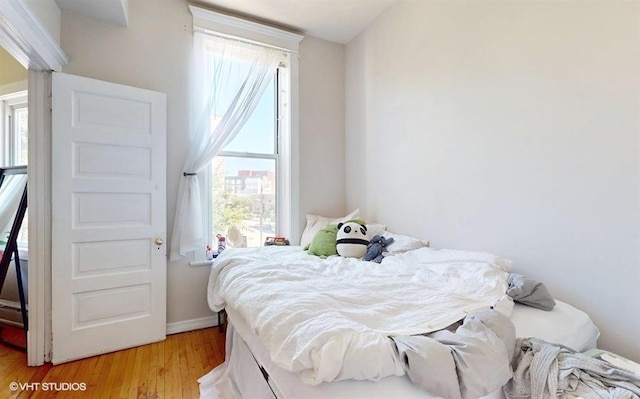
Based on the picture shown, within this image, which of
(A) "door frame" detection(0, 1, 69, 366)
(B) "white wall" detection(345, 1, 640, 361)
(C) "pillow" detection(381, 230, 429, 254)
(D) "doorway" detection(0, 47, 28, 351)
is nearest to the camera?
(B) "white wall" detection(345, 1, 640, 361)

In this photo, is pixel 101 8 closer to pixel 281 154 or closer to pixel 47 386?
pixel 281 154

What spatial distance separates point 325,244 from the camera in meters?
2.44

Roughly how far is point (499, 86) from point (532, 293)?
48.4 inches

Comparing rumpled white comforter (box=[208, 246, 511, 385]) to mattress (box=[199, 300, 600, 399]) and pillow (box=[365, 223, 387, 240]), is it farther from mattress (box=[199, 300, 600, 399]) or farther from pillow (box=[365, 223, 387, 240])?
pillow (box=[365, 223, 387, 240])

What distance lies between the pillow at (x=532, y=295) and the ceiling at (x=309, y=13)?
250cm

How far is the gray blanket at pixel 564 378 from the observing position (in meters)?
0.88

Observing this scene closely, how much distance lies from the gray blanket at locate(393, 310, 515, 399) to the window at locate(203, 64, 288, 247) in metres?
2.23

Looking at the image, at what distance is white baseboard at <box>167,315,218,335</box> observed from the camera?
250cm

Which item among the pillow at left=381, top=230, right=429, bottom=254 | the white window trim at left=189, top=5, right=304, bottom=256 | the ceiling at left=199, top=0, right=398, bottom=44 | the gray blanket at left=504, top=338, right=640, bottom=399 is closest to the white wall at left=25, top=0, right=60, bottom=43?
the ceiling at left=199, top=0, right=398, bottom=44

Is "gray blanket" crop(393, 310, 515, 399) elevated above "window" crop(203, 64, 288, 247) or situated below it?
below

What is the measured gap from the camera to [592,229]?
141cm

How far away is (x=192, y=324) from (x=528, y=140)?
289 cm

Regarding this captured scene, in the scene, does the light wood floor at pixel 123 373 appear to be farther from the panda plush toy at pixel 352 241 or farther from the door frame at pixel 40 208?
the panda plush toy at pixel 352 241

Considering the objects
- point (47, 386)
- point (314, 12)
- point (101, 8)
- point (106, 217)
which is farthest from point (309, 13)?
point (47, 386)
